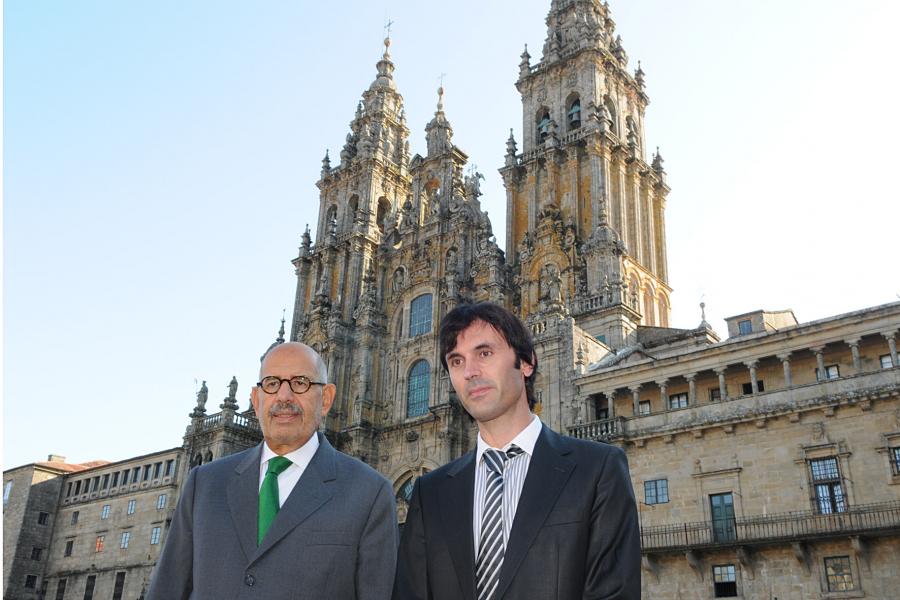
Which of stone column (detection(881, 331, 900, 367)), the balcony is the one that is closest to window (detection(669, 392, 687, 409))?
the balcony

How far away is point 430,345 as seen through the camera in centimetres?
4400

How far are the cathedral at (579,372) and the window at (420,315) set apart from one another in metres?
0.18

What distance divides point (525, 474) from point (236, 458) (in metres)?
2.26

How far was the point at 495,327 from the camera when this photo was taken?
5.41 meters

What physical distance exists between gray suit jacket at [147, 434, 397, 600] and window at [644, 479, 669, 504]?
76.1 feet

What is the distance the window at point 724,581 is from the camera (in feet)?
81.6

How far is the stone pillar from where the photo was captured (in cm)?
2514

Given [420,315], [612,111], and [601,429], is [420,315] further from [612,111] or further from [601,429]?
[601,429]

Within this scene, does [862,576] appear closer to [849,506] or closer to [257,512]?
[849,506]

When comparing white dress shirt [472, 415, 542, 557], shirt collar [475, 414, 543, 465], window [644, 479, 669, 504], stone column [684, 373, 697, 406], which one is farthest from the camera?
stone column [684, 373, 697, 406]

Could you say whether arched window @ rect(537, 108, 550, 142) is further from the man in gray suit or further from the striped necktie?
the striped necktie

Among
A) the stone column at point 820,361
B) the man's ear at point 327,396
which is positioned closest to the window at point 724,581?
the stone column at point 820,361

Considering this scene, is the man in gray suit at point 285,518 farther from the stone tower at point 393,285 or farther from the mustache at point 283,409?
the stone tower at point 393,285

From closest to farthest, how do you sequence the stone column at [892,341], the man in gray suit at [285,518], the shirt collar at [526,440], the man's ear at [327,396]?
the shirt collar at [526,440] → the man in gray suit at [285,518] → the man's ear at [327,396] → the stone column at [892,341]
